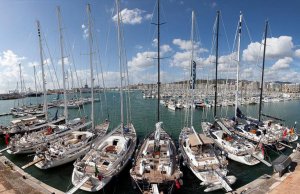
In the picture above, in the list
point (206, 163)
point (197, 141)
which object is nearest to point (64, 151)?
point (197, 141)

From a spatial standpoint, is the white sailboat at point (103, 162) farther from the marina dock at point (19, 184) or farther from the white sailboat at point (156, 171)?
→ the marina dock at point (19, 184)

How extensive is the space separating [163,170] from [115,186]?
5245 millimetres

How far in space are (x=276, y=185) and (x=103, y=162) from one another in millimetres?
15545

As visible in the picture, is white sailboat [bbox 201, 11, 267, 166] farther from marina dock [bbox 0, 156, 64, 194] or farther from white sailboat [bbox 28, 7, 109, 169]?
marina dock [bbox 0, 156, 64, 194]

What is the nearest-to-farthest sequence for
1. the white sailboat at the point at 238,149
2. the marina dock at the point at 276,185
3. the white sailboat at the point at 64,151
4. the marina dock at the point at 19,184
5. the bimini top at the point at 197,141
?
1. the marina dock at the point at 276,185
2. the marina dock at the point at 19,184
3. the bimini top at the point at 197,141
4. the white sailboat at the point at 64,151
5. the white sailboat at the point at 238,149

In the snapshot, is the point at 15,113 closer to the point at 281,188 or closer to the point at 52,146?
the point at 52,146

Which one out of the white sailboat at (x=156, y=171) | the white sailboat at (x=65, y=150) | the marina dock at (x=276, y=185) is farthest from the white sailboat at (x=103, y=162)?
the marina dock at (x=276, y=185)

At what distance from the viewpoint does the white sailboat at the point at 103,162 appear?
18688 mm

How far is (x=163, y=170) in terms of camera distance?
19.0 metres

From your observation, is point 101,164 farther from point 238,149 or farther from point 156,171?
point 238,149

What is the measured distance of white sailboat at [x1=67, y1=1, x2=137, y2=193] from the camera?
18688 mm

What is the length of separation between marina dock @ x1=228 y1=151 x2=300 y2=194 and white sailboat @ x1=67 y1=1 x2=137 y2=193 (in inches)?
428

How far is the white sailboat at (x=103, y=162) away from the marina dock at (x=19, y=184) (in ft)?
7.47

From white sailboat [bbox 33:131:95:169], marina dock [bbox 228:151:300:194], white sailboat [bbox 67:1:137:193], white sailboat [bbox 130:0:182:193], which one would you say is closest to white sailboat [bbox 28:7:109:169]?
white sailboat [bbox 33:131:95:169]
